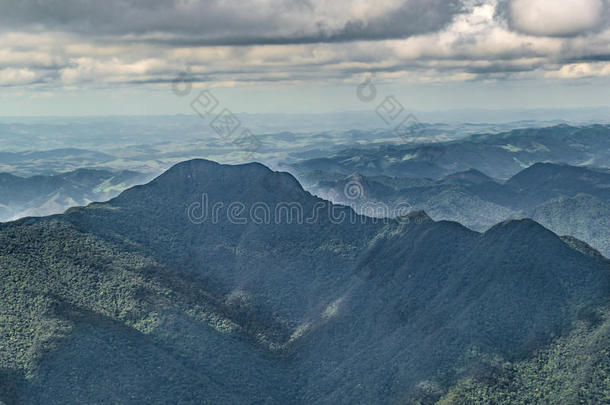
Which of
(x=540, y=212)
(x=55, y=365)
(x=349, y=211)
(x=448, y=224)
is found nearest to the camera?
(x=55, y=365)

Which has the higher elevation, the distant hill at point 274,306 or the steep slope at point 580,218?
the distant hill at point 274,306

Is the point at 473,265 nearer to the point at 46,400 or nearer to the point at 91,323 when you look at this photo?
the point at 91,323

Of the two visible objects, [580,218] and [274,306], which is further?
[580,218]

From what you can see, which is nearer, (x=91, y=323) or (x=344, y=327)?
(x=91, y=323)

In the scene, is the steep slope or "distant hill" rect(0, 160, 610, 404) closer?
"distant hill" rect(0, 160, 610, 404)

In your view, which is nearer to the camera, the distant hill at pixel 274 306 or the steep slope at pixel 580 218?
the distant hill at pixel 274 306

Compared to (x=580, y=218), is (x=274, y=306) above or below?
above

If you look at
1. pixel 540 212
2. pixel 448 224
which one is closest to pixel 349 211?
pixel 448 224

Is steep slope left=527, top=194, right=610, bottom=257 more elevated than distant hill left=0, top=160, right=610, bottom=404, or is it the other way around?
distant hill left=0, top=160, right=610, bottom=404
